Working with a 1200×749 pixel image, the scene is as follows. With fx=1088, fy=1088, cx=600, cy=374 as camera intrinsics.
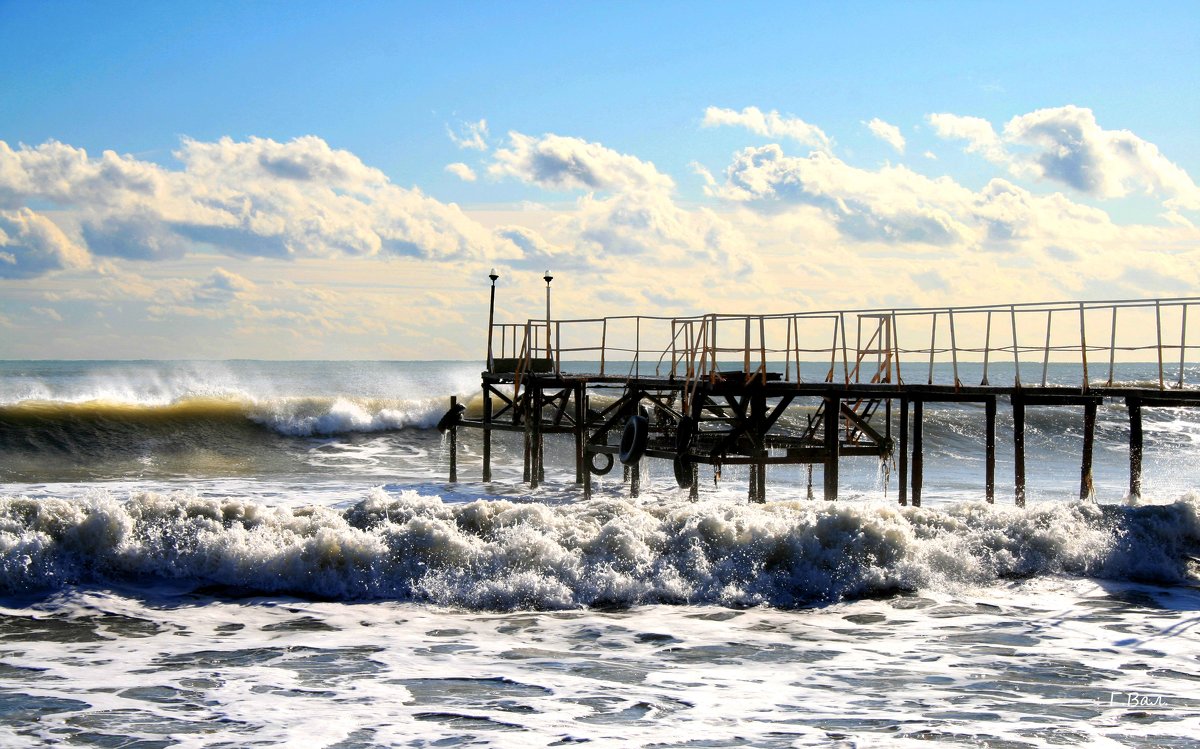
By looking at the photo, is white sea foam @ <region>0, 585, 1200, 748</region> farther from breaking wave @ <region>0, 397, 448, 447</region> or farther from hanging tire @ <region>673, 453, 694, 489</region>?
breaking wave @ <region>0, 397, 448, 447</region>

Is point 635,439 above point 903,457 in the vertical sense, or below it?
above

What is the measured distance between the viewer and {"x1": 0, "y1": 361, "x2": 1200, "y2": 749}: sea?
964 centimetres

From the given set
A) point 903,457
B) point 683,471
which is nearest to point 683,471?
point 683,471

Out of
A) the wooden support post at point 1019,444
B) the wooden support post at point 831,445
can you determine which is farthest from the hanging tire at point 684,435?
the wooden support post at point 1019,444

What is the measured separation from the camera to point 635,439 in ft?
75.6

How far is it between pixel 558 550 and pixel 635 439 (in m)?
7.44

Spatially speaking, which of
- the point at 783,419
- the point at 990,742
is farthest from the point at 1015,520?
the point at 783,419

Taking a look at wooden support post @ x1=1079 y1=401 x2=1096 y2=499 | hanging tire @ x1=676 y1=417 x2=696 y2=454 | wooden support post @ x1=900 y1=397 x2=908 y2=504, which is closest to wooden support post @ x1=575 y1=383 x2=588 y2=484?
hanging tire @ x1=676 y1=417 x2=696 y2=454

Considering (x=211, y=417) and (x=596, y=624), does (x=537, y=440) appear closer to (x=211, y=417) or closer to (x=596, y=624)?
(x=596, y=624)

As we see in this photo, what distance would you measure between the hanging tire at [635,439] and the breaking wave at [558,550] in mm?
5417

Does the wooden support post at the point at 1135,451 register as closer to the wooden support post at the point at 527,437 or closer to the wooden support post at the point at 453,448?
the wooden support post at the point at 527,437

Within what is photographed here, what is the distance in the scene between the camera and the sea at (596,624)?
9.64 metres

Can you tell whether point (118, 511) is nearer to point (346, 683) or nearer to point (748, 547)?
point (346, 683)

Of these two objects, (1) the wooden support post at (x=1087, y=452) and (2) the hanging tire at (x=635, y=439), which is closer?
(1) the wooden support post at (x=1087, y=452)
